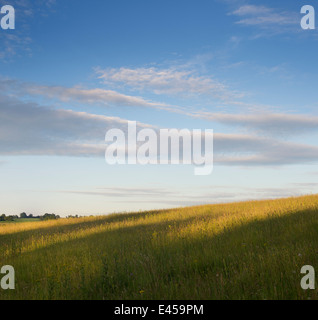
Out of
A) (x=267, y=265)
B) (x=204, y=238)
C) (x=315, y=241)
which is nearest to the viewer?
(x=267, y=265)

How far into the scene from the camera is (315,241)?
668cm

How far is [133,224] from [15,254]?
5924mm

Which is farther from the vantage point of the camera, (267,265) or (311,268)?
(267,265)

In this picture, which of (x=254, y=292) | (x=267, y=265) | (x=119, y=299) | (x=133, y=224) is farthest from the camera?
(x=133, y=224)

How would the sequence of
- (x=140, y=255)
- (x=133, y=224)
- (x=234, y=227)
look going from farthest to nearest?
1. (x=133, y=224)
2. (x=234, y=227)
3. (x=140, y=255)

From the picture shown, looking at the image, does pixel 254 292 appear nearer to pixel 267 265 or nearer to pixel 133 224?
pixel 267 265

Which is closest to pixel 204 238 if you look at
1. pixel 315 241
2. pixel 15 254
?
pixel 315 241

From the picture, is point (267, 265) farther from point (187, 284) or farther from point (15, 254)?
point (15, 254)
